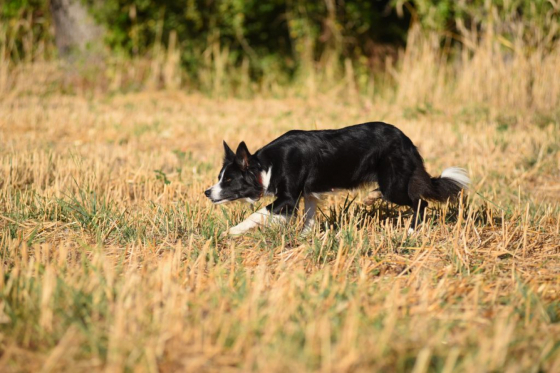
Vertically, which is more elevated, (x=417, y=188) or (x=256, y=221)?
(x=417, y=188)

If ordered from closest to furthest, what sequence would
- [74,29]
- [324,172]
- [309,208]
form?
[324,172] < [309,208] < [74,29]

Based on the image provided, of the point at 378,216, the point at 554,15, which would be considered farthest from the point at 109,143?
the point at 554,15

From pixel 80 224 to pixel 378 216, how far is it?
218 centimetres

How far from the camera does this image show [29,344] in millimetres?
2707

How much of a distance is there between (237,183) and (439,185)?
1.63 metres

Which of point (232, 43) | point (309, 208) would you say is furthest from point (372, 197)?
point (232, 43)

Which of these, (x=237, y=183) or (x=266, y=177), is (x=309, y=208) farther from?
(x=237, y=183)

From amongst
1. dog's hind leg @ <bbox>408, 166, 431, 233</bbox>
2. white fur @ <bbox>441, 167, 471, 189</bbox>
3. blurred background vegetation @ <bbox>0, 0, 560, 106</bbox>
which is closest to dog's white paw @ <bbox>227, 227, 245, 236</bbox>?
dog's hind leg @ <bbox>408, 166, 431, 233</bbox>

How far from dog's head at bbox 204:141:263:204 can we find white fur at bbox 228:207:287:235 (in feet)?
0.65

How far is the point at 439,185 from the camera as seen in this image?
5.14 m

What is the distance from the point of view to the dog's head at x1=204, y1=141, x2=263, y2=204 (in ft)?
15.1

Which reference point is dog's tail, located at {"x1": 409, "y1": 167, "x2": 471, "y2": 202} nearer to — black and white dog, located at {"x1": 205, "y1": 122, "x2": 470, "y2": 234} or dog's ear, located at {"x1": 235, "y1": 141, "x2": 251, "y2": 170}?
black and white dog, located at {"x1": 205, "y1": 122, "x2": 470, "y2": 234}

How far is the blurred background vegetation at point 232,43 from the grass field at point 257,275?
5672mm

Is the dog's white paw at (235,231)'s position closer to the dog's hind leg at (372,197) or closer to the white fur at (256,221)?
the white fur at (256,221)
